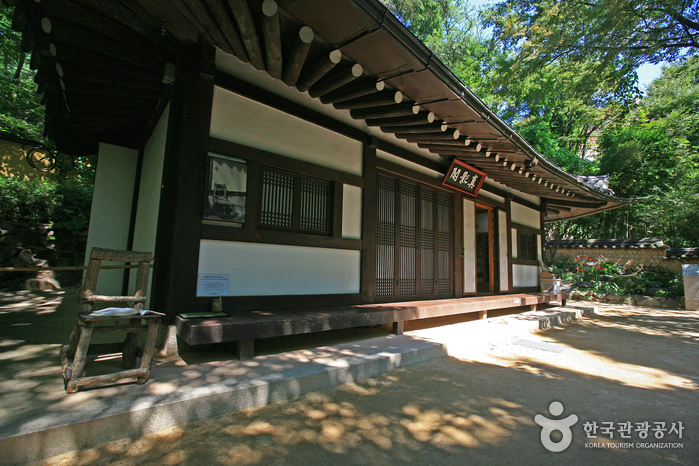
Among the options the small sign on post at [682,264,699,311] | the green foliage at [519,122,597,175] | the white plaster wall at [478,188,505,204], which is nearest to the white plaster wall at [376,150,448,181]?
the white plaster wall at [478,188,505,204]

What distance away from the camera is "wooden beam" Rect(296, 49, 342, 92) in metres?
3.08

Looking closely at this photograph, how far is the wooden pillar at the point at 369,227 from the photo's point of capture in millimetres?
4793

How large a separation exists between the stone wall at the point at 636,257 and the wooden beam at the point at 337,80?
15463 millimetres

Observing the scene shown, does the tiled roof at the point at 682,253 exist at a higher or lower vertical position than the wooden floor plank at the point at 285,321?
higher

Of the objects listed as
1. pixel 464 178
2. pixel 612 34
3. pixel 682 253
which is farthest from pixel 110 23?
pixel 682 253

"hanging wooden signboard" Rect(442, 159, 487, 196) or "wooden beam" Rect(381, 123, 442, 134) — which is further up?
"wooden beam" Rect(381, 123, 442, 134)

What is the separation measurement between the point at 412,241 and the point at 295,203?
8.12 ft

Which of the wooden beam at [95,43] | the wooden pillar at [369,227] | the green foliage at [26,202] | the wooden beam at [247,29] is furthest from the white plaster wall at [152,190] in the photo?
the green foliage at [26,202]

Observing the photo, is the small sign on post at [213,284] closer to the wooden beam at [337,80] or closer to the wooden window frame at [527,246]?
the wooden beam at [337,80]

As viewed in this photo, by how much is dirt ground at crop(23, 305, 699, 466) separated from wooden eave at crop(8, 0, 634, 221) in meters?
2.98

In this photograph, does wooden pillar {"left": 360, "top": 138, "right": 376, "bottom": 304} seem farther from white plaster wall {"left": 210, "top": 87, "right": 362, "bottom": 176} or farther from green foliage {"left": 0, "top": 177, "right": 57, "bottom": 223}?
green foliage {"left": 0, "top": 177, "right": 57, "bottom": 223}

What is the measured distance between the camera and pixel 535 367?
395 centimetres

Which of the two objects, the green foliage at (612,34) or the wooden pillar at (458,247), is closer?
the wooden pillar at (458,247)

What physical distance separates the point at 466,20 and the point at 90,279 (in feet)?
74.7
